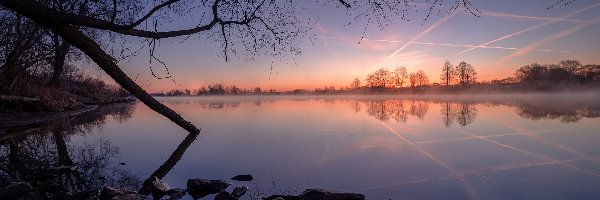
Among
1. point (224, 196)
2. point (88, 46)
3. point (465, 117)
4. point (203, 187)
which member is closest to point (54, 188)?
point (203, 187)

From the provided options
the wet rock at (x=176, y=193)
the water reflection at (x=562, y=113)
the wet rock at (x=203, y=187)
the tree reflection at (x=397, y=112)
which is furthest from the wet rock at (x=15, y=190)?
the water reflection at (x=562, y=113)

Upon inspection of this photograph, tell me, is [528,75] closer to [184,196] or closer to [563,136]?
[563,136]

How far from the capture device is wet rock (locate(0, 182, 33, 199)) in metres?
5.35

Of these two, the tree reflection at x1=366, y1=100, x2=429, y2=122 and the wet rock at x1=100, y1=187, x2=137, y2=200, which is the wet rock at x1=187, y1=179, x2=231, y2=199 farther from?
the tree reflection at x1=366, y1=100, x2=429, y2=122

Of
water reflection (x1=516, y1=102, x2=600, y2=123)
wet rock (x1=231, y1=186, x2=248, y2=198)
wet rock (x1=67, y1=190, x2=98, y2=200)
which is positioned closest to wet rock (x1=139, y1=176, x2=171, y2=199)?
wet rock (x1=67, y1=190, x2=98, y2=200)

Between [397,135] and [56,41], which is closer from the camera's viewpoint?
[397,135]

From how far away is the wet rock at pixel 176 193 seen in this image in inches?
223

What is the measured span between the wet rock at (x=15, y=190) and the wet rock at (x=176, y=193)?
1903 millimetres

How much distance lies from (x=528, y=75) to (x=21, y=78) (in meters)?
107

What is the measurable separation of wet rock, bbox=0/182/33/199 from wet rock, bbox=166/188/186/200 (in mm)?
1903

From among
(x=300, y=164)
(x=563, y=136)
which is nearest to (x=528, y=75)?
(x=563, y=136)

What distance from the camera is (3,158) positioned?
8.73 metres

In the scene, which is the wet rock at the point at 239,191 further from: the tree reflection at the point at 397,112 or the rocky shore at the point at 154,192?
the tree reflection at the point at 397,112

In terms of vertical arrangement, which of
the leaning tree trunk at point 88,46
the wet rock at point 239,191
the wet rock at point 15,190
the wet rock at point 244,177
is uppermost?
the leaning tree trunk at point 88,46
